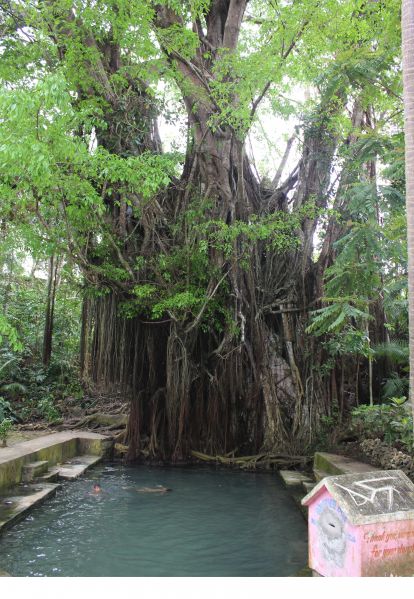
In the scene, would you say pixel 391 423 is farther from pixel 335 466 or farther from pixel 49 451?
pixel 49 451

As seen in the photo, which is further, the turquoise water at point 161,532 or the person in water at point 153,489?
the person in water at point 153,489

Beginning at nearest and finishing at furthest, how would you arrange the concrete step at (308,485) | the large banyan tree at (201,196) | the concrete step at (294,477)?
the large banyan tree at (201,196) → the concrete step at (308,485) → the concrete step at (294,477)

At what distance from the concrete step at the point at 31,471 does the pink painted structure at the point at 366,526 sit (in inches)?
166

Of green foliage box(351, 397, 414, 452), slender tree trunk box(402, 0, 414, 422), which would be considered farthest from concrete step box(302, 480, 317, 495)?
slender tree trunk box(402, 0, 414, 422)

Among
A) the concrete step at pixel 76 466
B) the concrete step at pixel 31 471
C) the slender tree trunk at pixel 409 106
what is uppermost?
the slender tree trunk at pixel 409 106

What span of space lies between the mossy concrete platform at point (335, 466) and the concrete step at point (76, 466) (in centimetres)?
325

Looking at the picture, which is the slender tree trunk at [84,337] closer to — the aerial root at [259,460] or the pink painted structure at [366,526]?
the aerial root at [259,460]

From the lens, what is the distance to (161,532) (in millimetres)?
5121

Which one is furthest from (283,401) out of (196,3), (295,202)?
(196,3)

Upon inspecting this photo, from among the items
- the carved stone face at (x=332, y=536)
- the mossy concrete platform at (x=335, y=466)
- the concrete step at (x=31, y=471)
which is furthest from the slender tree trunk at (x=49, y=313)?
the carved stone face at (x=332, y=536)

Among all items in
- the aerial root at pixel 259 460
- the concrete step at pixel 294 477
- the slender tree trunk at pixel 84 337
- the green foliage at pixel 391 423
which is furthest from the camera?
the slender tree trunk at pixel 84 337

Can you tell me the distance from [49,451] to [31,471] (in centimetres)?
86

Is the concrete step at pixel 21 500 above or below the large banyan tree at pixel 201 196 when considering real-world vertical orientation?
below

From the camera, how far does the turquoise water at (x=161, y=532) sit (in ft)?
13.7
